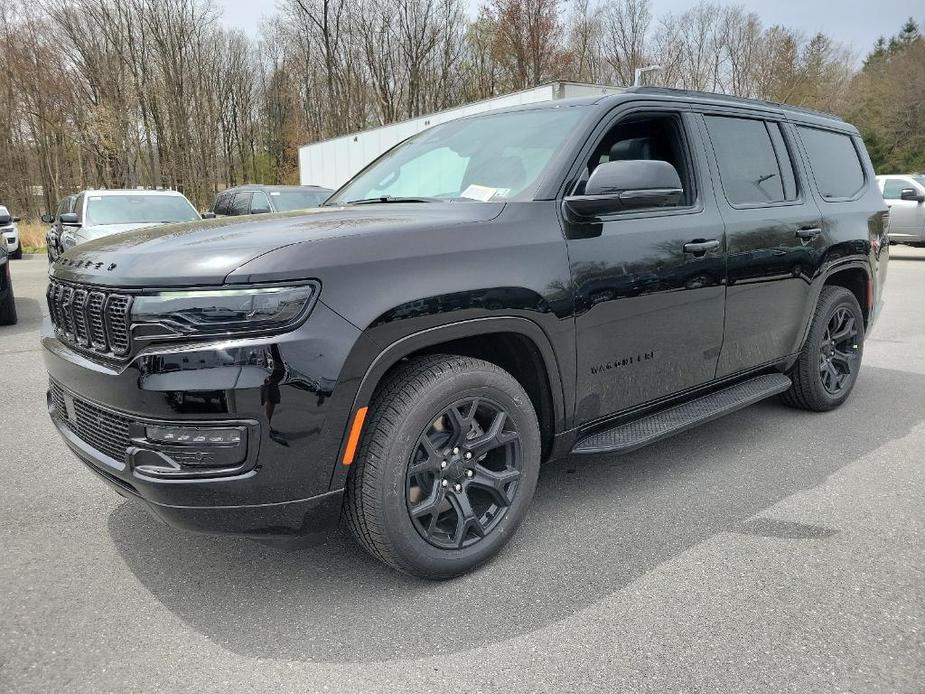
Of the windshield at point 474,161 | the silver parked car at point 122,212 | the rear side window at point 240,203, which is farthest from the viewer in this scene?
the rear side window at point 240,203

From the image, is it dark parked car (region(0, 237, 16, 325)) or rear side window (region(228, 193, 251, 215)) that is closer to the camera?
dark parked car (region(0, 237, 16, 325))

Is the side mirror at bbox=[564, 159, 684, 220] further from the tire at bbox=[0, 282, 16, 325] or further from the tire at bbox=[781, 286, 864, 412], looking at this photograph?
the tire at bbox=[0, 282, 16, 325]

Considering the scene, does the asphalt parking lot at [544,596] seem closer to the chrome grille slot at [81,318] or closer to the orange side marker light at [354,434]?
the orange side marker light at [354,434]

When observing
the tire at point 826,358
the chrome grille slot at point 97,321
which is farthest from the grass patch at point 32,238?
the tire at point 826,358

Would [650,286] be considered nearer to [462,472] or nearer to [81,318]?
[462,472]

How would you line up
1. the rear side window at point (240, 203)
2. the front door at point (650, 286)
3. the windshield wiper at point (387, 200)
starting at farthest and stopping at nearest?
the rear side window at point (240, 203), the windshield wiper at point (387, 200), the front door at point (650, 286)

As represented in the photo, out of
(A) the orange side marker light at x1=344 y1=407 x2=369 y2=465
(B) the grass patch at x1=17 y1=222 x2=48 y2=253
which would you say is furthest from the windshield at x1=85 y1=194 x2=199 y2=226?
(B) the grass patch at x1=17 y1=222 x2=48 y2=253

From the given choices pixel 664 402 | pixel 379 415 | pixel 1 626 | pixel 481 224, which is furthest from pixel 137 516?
pixel 664 402

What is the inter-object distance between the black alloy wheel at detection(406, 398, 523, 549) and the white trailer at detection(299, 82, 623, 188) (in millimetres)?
10142

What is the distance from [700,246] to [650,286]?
1.45 ft

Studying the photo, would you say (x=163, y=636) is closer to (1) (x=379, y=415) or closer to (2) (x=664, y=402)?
(1) (x=379, y=415)

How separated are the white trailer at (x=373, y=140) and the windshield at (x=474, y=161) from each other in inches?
344

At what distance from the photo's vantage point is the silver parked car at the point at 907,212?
14875mm

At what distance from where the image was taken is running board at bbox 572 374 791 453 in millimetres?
3022
